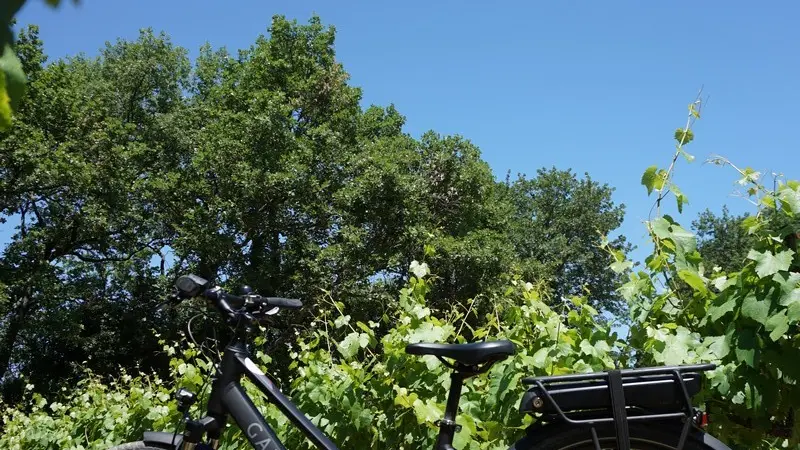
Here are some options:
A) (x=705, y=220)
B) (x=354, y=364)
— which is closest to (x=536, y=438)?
(x=354, y=364)

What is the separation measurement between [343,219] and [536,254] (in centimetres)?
1141

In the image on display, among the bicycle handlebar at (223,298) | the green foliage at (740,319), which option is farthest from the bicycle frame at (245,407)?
the green foliage at (740,319)

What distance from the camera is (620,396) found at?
163cm

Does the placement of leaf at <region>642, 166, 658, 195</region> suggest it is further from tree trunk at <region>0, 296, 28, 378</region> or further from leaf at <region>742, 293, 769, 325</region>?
tree trunk at <region>0, 296, 28, 378</region>

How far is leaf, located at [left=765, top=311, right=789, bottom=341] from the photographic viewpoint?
196 cm

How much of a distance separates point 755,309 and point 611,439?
2.24 feet

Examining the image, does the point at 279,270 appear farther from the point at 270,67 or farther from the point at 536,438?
the point at 536,438

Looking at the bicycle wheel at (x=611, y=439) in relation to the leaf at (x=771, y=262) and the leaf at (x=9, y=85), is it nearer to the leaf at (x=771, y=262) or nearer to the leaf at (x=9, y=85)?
the leaf at (x=771, y=262)

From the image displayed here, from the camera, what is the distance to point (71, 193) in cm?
1842

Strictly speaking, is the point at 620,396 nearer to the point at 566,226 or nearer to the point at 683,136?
the point at 683,136

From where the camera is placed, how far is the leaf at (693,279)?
7.47ft

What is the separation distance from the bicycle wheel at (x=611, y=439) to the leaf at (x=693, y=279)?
28.4 inches

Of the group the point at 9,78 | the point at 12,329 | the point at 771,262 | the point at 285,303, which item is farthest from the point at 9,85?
the point at 12,329

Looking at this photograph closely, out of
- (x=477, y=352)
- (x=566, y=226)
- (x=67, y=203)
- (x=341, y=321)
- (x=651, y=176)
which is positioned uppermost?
(x=566, y=226)
